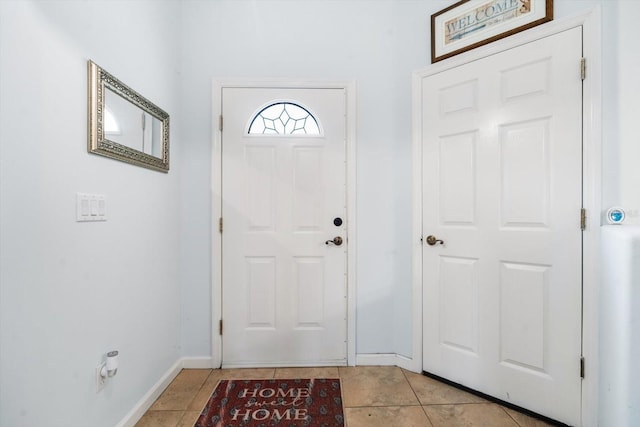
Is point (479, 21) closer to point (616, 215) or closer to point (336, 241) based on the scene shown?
point (616, 215)

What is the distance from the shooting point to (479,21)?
190 centimetres

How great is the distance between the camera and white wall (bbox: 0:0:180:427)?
1014 mm

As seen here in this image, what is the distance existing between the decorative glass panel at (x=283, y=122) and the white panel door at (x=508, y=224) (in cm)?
79

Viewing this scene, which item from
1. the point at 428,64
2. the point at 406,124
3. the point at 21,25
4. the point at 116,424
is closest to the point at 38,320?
the point at 116,424

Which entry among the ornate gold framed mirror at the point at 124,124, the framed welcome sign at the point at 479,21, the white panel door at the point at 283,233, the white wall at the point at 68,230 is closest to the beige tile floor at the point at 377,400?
the white panel door at the point at 283,233

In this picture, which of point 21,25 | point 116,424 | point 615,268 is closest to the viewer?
point 21,25

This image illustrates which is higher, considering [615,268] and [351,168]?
[351,168]

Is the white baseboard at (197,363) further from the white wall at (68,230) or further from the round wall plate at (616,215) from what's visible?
the round wall plate at (616,215)

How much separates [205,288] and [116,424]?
90 centimetres

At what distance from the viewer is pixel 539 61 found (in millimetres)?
1686

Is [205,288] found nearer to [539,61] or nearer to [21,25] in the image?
[21,25]

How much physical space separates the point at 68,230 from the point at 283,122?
1.46 m

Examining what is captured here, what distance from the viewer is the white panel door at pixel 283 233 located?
7.48 feet

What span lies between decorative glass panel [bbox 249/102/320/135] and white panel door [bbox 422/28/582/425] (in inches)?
31.3
